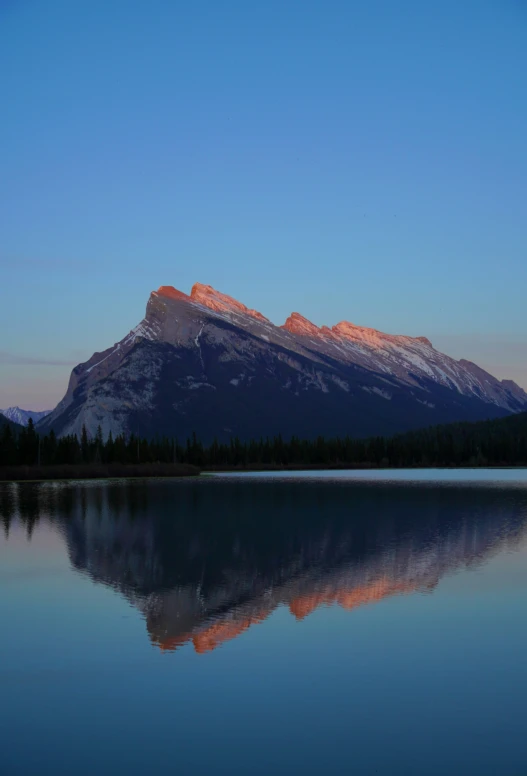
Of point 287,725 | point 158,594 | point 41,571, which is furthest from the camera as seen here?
point 41,571

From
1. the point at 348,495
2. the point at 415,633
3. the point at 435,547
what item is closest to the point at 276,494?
the point at 348,495

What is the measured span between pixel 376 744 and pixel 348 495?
81473 mm

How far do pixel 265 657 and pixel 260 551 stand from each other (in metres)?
21.6

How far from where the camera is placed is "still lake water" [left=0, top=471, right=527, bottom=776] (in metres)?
16.0

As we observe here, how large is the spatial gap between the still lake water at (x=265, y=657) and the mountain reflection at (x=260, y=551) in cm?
17

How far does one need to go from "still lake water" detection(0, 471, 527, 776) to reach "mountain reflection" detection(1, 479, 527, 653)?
17cm

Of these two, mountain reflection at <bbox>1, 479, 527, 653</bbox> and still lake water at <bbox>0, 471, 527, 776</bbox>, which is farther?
mountain reflection at <bbox>1, 479, 527, 653</bbox>

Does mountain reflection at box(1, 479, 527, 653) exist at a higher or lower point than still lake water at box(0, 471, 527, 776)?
higher

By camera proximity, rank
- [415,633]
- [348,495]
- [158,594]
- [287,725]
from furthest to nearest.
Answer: [348,495] → [158,594] → [415,633] → [287,725]

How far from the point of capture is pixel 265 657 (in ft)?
73.5

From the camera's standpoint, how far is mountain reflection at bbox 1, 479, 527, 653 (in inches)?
1153

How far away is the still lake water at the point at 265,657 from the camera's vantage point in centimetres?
1598

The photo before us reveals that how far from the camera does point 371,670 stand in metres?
21.2

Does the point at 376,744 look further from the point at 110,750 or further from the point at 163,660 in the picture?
the point at 163,660
